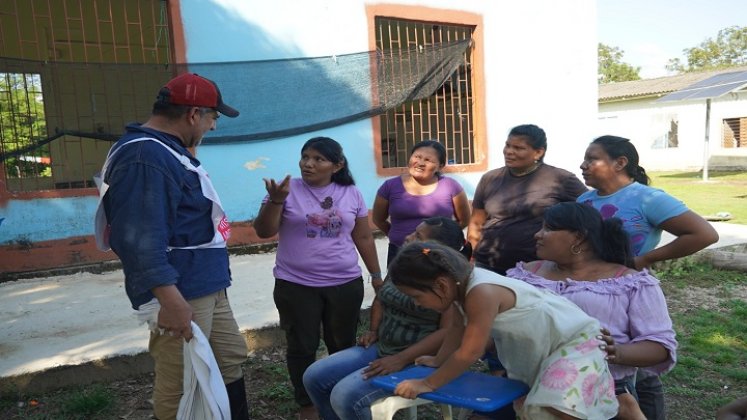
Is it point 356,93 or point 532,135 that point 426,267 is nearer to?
point 532,135

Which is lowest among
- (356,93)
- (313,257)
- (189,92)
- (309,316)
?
(309,316)

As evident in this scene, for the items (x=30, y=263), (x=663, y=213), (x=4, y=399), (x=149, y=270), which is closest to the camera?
(x=149, y=270)

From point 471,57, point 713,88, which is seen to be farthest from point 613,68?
point 471,57

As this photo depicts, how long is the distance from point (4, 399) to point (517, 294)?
2.94 metres

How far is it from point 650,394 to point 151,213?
81.6 inches

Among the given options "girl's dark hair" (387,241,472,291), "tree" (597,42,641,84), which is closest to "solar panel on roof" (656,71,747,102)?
"girl's dark hair" (387,241,472,291)

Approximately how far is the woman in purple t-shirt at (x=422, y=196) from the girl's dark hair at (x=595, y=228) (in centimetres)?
126

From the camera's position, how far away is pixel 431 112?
819 cm

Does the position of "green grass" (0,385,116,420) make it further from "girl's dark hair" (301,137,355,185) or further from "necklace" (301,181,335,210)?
"girl's dark hair" (301,137,355,185)

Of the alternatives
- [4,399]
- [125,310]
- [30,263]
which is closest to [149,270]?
[4,399]

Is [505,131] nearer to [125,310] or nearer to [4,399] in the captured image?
[125,310]

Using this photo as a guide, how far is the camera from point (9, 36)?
6285 mm

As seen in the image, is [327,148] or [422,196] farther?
[422,196]

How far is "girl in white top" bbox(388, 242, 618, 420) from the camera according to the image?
183 centimetres
